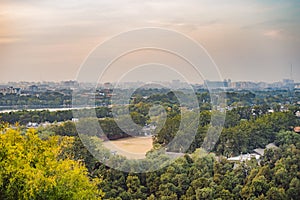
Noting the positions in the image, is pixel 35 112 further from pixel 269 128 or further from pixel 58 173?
pixel 58 173

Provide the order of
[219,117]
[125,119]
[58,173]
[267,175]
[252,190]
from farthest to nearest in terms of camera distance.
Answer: [219,117]
[125,119]
[267,175]
[252,190]
[58,173]

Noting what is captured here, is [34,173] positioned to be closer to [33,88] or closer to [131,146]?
[131,146]

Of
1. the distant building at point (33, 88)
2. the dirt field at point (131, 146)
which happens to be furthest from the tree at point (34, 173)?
the distant building at point (33, 88)

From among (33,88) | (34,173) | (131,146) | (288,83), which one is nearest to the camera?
(34,173)

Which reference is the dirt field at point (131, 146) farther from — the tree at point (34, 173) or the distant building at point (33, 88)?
the distant building at point (33, 88)

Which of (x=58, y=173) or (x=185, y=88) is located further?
(x=185, y=88)

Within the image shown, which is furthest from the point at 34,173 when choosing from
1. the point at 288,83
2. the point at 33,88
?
the point at 288,83

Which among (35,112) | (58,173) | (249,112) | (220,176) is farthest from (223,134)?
(58,173)

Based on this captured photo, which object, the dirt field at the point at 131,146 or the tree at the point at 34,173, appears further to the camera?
the dirt field at the point at 131,146

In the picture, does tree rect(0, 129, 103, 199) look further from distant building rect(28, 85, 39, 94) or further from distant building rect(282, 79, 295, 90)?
distant building rect(282, 79, 295, 90)
